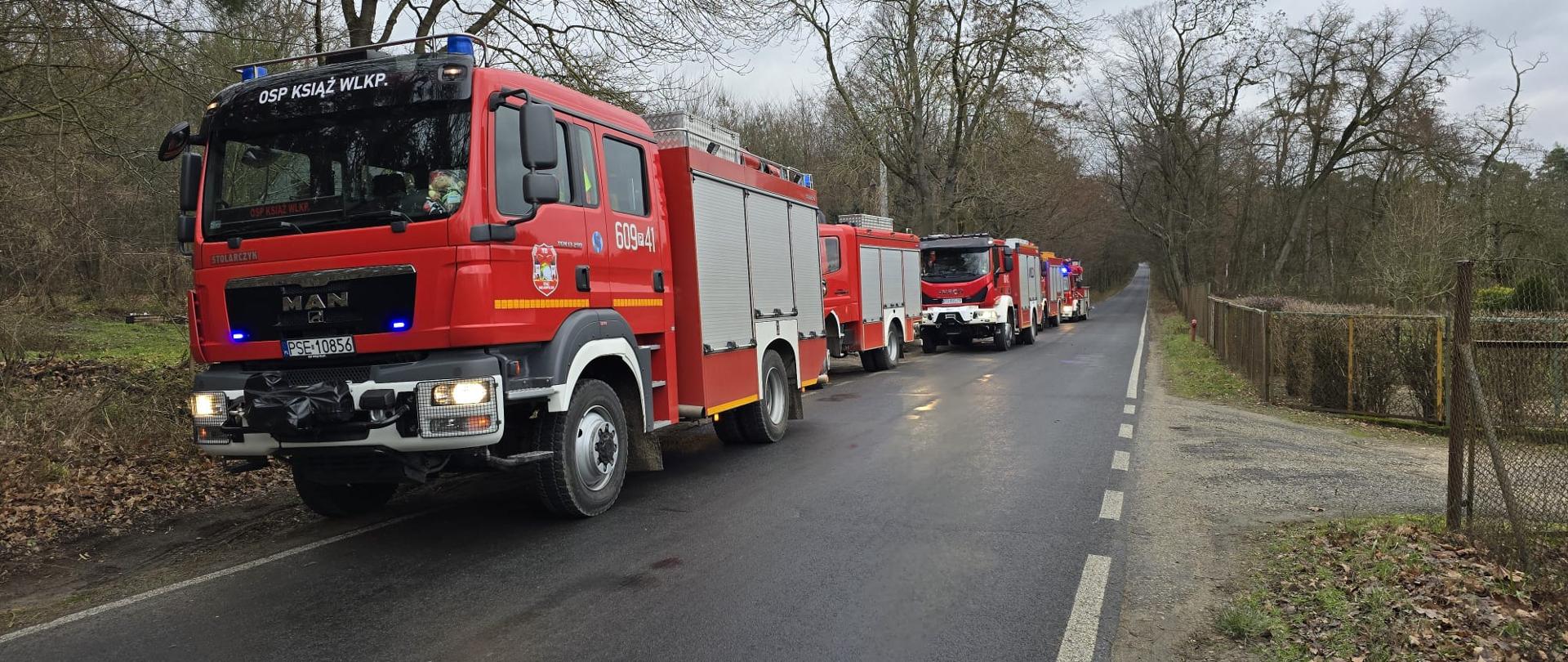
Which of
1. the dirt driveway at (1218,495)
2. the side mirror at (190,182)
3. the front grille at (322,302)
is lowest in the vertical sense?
the dirt driveway at (1218,495)

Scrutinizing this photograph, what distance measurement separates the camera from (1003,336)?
77.5 ft

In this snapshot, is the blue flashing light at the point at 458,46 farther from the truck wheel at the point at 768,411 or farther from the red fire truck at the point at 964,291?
the red fire truck at the point at 964,291

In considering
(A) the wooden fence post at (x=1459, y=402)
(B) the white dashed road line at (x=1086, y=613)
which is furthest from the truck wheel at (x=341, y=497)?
(A) the wooden fence post at (x=1459, y=402)

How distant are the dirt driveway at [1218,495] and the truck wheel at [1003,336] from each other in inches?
462

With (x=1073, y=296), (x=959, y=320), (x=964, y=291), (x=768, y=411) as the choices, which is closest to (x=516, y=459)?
(x=768, y=411)

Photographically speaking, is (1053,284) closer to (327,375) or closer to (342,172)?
(342,172)

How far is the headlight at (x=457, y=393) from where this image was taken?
532 centimetres

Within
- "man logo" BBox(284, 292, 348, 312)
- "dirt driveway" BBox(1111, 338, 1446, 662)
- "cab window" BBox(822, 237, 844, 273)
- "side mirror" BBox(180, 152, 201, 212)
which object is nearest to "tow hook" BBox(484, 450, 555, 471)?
"man logo" BBox(284, 292, 348, 312)

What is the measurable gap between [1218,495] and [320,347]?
19.8 ft

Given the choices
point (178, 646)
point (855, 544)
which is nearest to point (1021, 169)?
point (855, 544)

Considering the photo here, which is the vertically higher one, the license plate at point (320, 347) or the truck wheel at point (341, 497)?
the license plate at point (320, 347)

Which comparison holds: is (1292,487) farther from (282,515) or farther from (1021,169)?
(1021,169)

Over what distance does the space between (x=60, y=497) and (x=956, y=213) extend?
31.0m

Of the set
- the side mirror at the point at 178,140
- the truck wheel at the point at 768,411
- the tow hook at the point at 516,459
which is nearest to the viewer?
the tow hook at the point at 516,459
